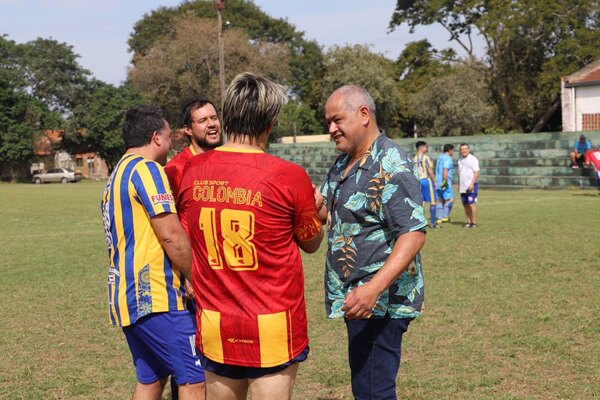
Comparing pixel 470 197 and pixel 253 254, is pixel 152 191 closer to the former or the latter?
pixel 253 254

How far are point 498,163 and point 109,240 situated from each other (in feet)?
99.8

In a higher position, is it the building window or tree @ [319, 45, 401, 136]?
tree @ [319, 45, 401, 136]

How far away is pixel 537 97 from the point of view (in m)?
49.2

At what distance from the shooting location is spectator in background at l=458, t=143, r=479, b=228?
16500mm

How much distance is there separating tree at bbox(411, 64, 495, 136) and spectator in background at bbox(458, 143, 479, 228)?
3690cm

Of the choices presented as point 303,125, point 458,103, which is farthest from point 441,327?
point 303,125

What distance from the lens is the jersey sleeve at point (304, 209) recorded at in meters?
3.28

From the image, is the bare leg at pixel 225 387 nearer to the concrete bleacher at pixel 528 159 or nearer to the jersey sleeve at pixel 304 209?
the jersey sleeve at pixel 304 209

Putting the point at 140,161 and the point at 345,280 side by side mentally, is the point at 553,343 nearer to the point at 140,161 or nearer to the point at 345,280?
the point at 345,280

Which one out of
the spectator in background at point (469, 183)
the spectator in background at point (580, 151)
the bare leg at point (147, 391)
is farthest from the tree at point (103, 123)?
the bare leg at point (147, 391)

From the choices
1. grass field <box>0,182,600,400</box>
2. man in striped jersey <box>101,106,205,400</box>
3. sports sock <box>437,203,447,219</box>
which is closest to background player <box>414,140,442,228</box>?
sports sock <box>437,203,447,219</box>

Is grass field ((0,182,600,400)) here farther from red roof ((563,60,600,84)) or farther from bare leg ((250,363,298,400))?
red roof ((563,60,600,84))

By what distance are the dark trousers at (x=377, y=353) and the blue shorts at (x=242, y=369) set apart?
0.60 m

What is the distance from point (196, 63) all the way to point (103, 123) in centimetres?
1132
